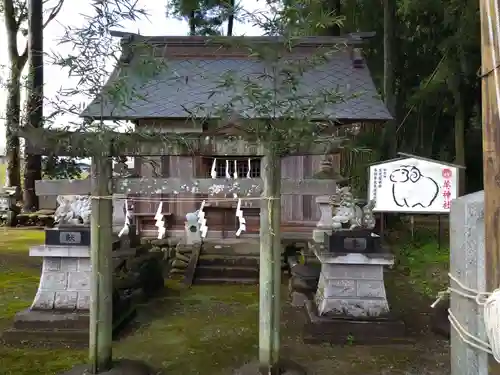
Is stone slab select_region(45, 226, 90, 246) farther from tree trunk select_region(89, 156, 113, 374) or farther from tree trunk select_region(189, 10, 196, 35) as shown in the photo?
tree trunk select_region(189, 10, 196, 35)

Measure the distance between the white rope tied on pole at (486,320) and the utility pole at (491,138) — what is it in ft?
0.25

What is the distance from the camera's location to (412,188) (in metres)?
6.65

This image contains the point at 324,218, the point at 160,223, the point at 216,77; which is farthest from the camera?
the point at 160,223

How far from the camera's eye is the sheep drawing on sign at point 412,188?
21.5 ft

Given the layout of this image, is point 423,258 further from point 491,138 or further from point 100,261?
point 491,138

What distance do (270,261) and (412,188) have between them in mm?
3423

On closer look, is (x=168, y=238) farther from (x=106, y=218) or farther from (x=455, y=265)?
(x=455, y=265)

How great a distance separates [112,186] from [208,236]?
267 inches

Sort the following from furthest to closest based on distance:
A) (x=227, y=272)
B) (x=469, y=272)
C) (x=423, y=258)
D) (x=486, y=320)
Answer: (x=423, y=258), (x=227, y=272), (x=469, y=272), (x=486, y=320)

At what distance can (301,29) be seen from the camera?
3770mm

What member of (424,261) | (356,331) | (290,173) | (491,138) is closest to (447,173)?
(356,331)

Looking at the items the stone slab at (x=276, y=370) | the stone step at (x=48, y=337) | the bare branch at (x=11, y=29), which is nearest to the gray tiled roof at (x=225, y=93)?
the stone step at (x=48, y=337)

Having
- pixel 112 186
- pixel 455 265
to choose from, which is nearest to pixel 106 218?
pixel 112 186

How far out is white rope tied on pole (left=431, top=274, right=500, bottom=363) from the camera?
1798 mm
